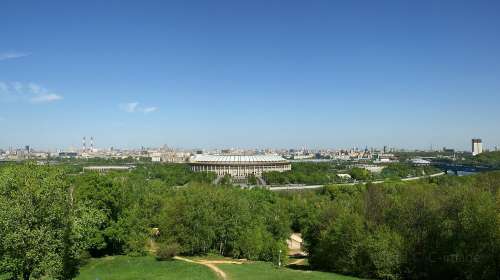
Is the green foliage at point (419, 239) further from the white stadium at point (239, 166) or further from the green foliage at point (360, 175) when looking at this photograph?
the white stadium at point (239, 166)

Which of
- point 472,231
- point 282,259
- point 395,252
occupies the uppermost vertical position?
point 472,231

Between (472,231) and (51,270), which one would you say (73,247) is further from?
(472,231)

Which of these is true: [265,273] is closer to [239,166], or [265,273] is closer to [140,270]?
[140,270]

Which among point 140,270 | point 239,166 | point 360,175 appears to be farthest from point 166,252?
point 239,166

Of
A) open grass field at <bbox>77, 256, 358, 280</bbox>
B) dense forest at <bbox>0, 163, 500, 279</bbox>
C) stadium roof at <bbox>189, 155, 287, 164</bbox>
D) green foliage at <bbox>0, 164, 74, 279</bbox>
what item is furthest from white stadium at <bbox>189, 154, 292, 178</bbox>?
green foliage at <bbox>0, 164, 74, 279</bbox>

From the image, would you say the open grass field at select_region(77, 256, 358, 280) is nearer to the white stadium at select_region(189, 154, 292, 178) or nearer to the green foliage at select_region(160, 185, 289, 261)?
the green foliage at select_region(160, 185, 289, 261)

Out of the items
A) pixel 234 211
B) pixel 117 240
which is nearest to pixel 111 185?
pixel 117 240

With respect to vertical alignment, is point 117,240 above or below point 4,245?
below
